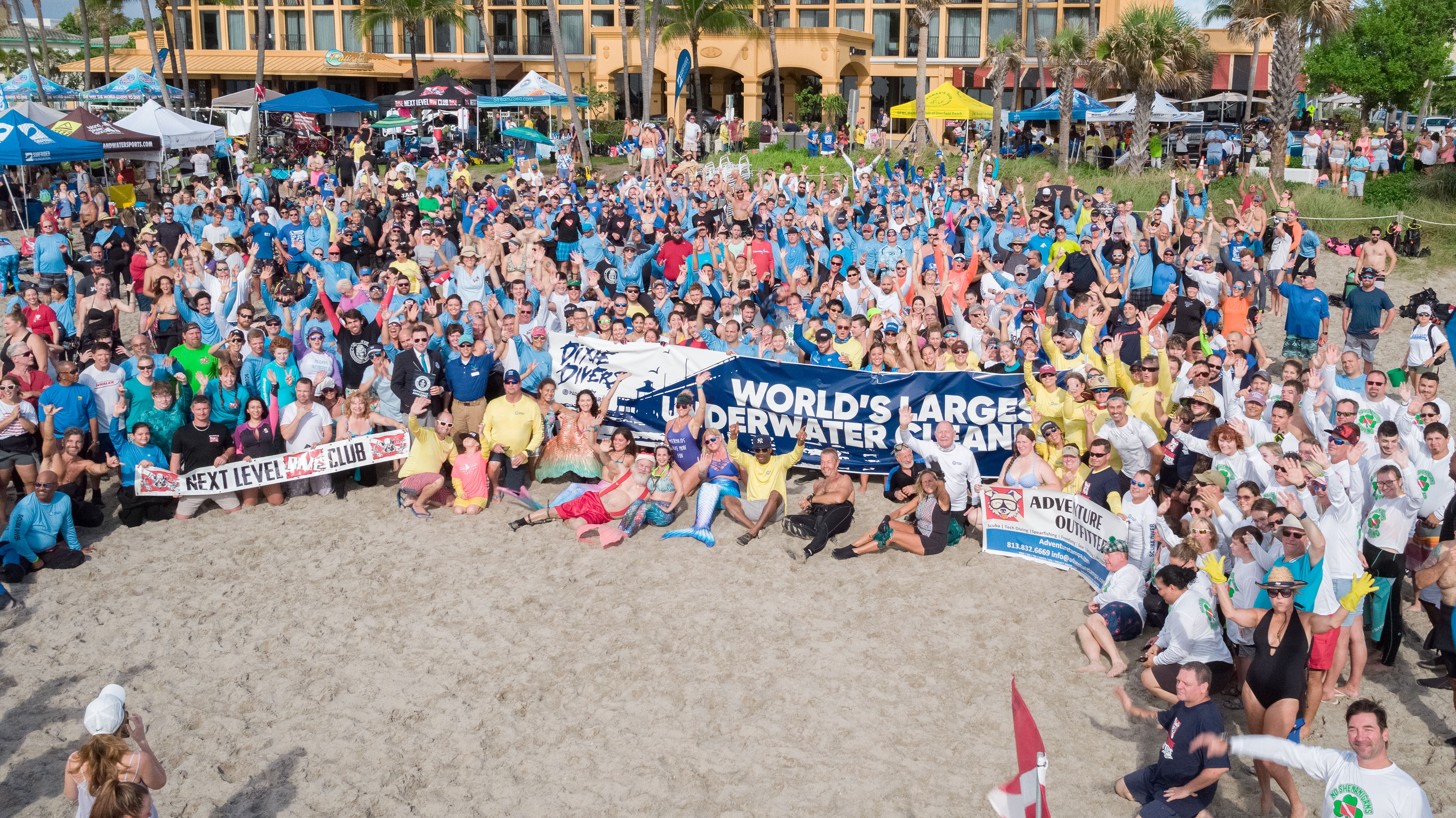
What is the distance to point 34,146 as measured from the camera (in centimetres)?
1964

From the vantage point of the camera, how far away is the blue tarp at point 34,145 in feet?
62.9

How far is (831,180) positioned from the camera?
26375 mm

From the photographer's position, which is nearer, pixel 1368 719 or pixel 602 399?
pixel 1368 719

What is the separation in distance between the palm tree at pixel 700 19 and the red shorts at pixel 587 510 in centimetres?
3056

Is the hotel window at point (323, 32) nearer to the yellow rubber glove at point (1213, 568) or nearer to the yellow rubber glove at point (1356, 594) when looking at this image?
the yellow rubber glove at point (1213, 568)

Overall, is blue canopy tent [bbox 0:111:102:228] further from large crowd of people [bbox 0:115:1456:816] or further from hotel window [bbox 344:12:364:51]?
hotel window [bbox 344:12:364:51]

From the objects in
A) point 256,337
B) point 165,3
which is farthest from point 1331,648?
point 165,3

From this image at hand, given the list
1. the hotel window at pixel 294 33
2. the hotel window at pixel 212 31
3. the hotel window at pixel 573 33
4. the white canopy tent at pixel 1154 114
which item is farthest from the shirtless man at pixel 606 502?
the hotel window at pixel 212 31

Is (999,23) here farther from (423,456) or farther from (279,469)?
(279,469)

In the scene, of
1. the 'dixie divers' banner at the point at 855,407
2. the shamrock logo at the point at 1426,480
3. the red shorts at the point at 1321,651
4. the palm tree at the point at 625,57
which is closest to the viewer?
the red shorts at the point at 1321,651

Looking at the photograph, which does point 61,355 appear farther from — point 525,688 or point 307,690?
point 525,688

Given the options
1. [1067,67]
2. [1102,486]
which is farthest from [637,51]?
[1102,486]

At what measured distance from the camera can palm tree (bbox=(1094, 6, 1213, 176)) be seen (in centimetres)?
2636

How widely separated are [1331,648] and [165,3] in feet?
157
